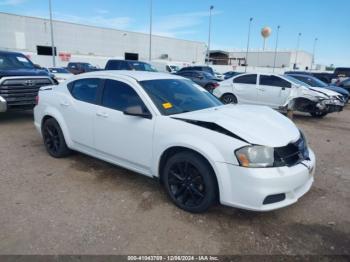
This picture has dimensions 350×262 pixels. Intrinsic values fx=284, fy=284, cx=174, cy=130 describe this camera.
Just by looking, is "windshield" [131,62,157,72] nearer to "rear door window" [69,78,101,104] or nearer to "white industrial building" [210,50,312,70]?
"rear door window" [69,78,101,104]

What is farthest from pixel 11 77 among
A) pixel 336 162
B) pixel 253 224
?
pixel 336 162

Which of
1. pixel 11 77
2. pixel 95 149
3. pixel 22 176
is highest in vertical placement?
pixel 11 77

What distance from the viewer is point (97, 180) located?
422 cm

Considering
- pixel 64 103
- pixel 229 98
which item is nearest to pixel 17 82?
pixel 64 103

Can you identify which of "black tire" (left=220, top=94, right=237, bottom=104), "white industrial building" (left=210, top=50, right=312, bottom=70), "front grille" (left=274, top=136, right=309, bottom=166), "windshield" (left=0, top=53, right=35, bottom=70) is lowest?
A: "black tire" (left=220, top=94, right=237, bottom=104)

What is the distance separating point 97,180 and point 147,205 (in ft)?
3.53

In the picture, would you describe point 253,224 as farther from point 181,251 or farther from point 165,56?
point 165,56

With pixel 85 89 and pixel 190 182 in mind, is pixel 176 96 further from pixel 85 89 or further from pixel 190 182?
pixel 85 89

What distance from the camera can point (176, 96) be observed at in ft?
13.0

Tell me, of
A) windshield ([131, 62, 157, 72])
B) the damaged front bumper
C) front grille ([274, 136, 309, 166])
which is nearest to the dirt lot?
front grille ([274, 136, 309, 166])

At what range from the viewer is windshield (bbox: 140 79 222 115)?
3668 millimetres

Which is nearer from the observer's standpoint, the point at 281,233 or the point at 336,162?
the point at 281,233

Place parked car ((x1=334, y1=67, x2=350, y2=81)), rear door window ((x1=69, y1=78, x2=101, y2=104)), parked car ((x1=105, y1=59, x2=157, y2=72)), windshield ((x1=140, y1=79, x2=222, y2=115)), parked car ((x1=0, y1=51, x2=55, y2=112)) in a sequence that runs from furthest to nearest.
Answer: parked car ((x1=334, y1=67, x2=350, y2=81)), parked car ((x1=105, y1=59, x2=157, y2=72)), parked car ((x1=0, y1=51, x2=55, y2=112)), rear door window ((x1=69, y1=78, x2=101, y2=104)), windshield ((x1=140, y1=79, x2=222, y2=115))

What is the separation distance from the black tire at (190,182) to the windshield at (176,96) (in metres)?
0.67
